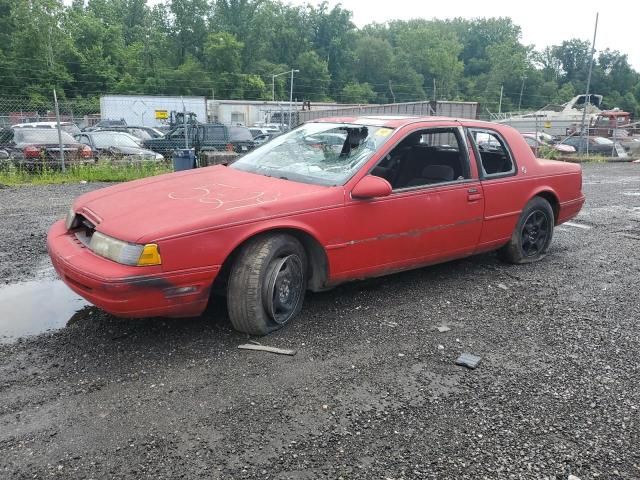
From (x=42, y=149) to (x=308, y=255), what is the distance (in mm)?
10268

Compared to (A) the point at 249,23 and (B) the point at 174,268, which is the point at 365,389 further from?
(A) the point at 249,23

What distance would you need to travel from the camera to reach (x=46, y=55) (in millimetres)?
49844

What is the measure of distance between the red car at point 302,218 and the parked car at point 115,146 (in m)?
9.98

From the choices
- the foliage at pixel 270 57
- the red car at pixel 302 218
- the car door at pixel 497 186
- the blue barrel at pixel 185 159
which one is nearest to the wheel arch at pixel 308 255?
the red car at pixel 302 218

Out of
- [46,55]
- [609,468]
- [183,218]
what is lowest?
[609,468]

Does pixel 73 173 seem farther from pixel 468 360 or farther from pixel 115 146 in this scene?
pixel 468 360

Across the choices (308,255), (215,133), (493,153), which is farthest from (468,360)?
(215,133)

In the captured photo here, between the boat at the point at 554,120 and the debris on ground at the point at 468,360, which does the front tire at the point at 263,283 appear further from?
the boat at the point at 554,120

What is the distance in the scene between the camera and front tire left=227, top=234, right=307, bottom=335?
3.50m

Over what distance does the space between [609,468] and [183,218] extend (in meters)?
2.63

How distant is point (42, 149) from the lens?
1193cm

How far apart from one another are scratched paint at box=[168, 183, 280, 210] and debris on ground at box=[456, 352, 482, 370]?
162 centimetres

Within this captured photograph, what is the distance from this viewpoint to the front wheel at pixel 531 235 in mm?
5398

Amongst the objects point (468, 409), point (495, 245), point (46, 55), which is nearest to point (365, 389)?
point (468, 409)
